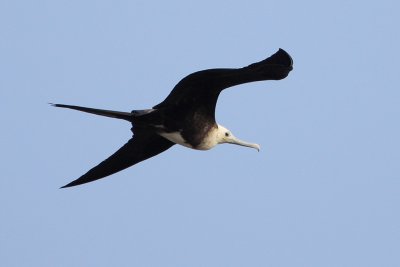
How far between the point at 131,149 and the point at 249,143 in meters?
0.97

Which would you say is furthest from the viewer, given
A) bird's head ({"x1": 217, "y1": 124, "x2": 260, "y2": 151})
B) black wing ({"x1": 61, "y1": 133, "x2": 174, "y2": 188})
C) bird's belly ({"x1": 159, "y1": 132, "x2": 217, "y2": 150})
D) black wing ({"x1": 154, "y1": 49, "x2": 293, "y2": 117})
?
black wing ({"x1": 61, "y1": 133, "x2": 174, "y2": 188})

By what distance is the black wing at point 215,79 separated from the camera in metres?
8.30

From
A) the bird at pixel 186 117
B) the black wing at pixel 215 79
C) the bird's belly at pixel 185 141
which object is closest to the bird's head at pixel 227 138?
the bird at pixel 186 117

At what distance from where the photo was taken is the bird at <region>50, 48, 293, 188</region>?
8.32 metres

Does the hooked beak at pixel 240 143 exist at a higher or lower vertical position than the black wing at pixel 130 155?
higher

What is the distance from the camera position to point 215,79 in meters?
8.54

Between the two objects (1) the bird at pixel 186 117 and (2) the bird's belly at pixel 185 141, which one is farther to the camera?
(2) the bird's belly at pixel 185 141

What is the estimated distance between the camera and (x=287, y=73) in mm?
8367

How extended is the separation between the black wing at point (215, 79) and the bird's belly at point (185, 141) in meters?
0.27

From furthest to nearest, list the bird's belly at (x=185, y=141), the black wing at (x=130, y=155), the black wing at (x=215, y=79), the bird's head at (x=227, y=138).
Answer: the black wing at (x=130, y=155), the bird's head at (x=227, y=138), the bird's belly at (x=185, y=141), the black wing at (x=215, y=79)

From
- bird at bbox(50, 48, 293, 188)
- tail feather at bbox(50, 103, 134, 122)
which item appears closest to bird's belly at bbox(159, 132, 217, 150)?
bird at bbox(50, 48, 293, 188)

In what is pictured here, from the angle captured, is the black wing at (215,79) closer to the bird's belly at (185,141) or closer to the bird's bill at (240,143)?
the bird's belly at (185,141)

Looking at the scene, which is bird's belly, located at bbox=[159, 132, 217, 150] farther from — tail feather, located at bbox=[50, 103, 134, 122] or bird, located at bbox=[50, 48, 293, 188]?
tail feather, located at bbox=[50, 103, 134, 122]

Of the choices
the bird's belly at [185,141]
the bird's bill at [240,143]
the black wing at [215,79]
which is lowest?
the bird's belly at [185,141]
